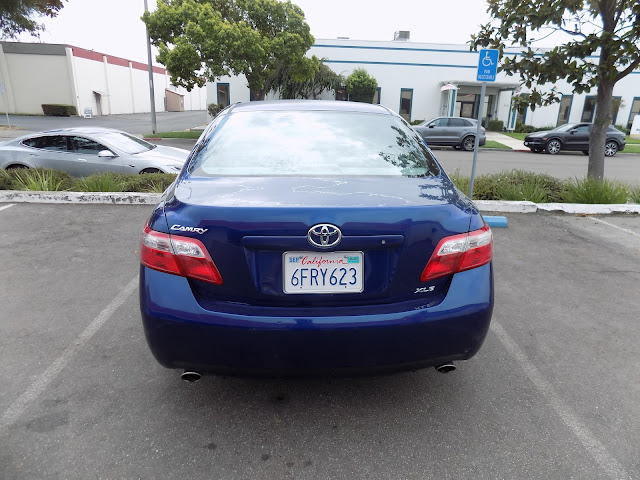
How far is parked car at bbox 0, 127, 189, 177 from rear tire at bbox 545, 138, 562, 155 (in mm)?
18648

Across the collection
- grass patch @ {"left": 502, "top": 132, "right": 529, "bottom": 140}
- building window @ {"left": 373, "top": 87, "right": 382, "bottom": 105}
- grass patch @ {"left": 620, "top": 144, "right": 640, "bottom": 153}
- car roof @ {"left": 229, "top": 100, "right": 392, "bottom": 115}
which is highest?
building window @ {"left": 373, "top": 87, "right": 382, "bottom": 105}

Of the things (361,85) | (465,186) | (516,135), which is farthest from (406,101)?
(465,186)

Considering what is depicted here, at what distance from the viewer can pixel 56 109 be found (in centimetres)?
3931

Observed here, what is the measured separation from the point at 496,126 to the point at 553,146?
37.0 feet

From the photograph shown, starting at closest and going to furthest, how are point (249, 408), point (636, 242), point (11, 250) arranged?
point (249, 408)
point (11, 250)
point (636, 242)

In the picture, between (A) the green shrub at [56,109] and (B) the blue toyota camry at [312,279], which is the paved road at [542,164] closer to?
(B) the blue toyota camry at [312,279]

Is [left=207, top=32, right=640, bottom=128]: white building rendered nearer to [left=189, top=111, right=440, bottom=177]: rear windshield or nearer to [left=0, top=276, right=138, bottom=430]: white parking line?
[left=0, top=276, right=138, bottom=430]: white parking line

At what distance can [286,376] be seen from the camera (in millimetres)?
2170

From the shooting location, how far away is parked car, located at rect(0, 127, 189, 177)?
8.65 meters

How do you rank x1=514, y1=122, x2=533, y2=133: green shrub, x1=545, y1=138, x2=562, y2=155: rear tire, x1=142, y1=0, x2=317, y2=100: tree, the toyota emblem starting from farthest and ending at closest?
x1=514, y1=122, x2=533, y2=133: green shrub → x1=545, y1=138, x2=562, y2=155: rear tire → x1=142, y1=0, x2=317, y2=100: tree → the toyota emblem

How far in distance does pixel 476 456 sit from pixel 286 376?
1046 mm

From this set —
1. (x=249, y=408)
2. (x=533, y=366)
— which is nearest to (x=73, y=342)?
(x=249, y=408)

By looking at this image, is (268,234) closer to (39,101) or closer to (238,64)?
(238,64)

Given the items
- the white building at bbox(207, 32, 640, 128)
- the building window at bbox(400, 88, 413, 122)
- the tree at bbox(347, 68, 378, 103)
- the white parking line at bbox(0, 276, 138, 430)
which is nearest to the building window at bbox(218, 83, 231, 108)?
Answer: the white building at bbox(207, 32, 640, 128)
